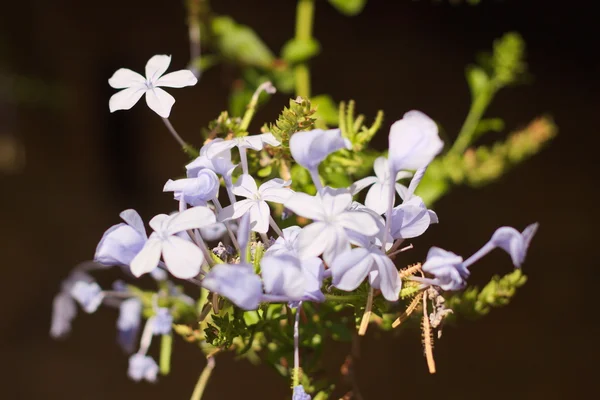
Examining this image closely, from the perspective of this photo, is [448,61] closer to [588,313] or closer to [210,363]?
[588,313]

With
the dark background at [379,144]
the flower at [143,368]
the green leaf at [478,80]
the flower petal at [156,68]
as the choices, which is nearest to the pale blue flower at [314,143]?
the flower petal at [156,68]

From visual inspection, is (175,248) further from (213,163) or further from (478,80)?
(478,80)

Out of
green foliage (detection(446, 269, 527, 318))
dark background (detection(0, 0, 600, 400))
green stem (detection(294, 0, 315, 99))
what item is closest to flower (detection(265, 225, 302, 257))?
green foliage (detection(446, 269, 527, 318))

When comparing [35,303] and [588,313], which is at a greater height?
[35,303]

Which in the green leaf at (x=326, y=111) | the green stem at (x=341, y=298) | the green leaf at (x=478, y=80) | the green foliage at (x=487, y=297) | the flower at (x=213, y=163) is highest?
the green leaf at (x=478, y=80)

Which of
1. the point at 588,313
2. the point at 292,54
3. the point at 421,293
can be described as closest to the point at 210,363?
the point at 421,293

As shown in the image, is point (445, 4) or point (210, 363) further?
point (445, 4)

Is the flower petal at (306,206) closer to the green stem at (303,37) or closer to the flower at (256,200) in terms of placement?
the flower at (256,200)

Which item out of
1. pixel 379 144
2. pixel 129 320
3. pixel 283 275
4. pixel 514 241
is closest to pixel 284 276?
pixel 283 275
